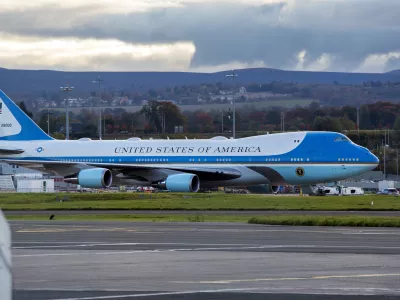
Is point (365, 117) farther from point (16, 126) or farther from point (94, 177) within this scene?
point (94, 177)

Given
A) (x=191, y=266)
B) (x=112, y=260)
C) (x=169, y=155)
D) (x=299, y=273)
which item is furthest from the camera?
(x=169, y=155)

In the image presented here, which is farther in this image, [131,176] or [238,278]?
[131,176]

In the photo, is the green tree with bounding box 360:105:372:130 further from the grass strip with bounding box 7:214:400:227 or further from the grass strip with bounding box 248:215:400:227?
the grass strip with bounding box 248:215:400:227

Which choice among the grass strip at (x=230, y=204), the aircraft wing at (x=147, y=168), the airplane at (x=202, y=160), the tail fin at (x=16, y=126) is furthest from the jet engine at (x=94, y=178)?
the tail fin at (x=16, y=126)

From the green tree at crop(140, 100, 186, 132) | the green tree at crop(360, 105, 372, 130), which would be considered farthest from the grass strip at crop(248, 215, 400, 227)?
the green tree at crop(360, 105, 372, 130)

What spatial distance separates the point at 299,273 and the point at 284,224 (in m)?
14.3

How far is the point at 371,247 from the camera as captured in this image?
21672 mm

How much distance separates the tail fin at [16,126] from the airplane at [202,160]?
1245mm

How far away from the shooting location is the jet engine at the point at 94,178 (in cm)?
5803

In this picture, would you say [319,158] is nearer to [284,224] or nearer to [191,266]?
[284,224]

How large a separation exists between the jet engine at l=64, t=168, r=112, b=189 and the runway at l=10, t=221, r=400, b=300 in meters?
29.2

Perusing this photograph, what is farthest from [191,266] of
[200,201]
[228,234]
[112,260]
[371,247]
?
[200,201]

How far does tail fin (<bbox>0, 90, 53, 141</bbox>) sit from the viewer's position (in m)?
66.4

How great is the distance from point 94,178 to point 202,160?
7.22 metres
